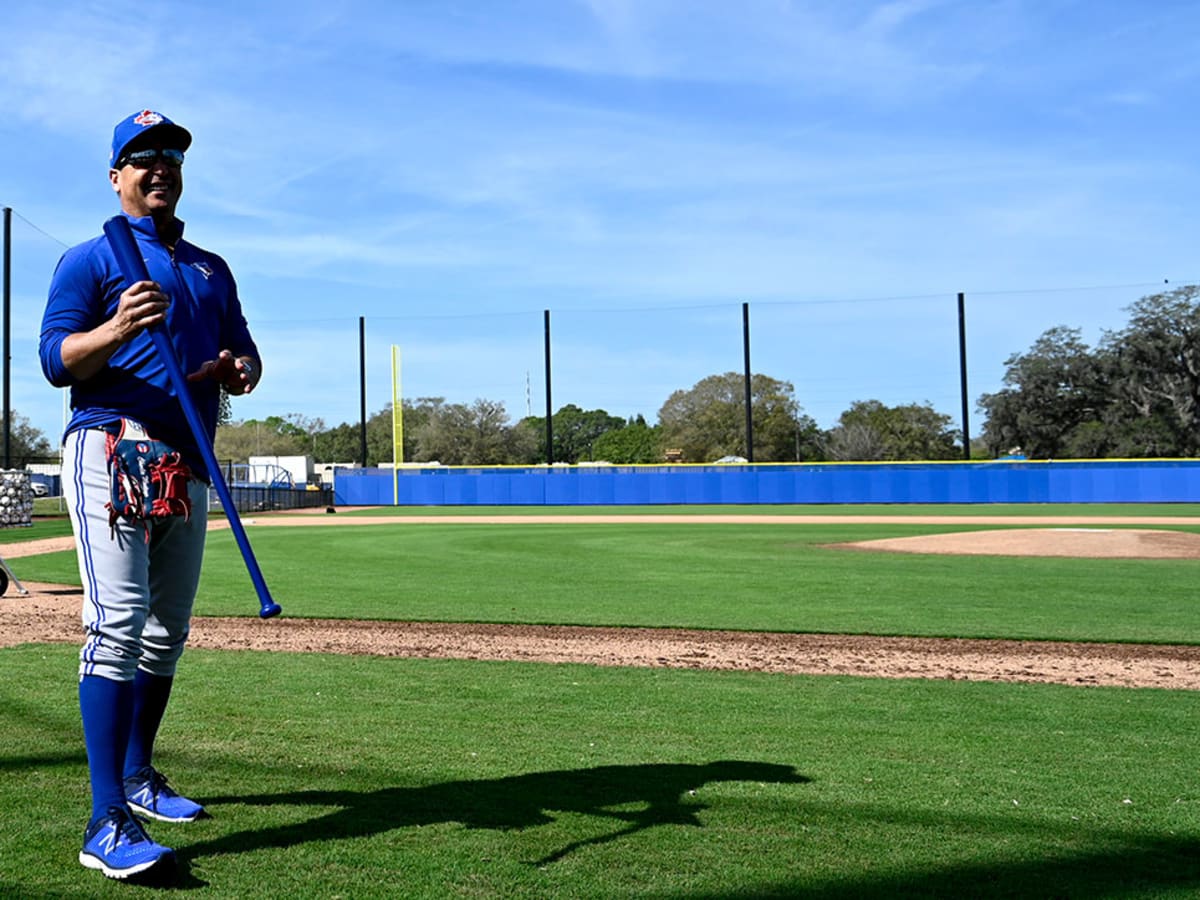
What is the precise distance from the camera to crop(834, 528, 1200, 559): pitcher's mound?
1731cm

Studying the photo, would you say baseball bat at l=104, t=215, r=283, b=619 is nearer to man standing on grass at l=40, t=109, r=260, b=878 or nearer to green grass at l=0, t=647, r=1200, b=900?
man standing on grass at l=40, t=109, r=260, b=878

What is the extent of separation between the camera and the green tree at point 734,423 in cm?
8938

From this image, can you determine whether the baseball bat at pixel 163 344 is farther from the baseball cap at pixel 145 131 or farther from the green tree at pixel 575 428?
the green tree at pixel 575 428

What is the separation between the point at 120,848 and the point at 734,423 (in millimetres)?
88635

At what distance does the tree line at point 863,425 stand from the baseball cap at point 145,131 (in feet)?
105

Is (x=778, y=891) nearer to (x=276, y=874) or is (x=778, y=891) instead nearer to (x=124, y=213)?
(x=276, y=874)

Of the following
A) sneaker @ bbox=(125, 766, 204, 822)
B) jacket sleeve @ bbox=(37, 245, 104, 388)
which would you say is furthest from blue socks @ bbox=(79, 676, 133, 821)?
jacket sleeve @ bbox=(37, 245, 104, 388)

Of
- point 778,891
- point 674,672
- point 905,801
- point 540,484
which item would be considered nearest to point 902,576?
point 674,672

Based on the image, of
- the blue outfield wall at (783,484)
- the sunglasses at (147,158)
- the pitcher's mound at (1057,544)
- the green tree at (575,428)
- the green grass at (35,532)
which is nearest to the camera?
the sunglasses at (147,158)

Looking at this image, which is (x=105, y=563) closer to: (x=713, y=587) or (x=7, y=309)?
(x=713, y=587)

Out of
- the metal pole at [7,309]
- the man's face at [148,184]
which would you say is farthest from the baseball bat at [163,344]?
the metal pole at [7,309]

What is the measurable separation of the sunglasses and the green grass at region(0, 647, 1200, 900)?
213 centimetres

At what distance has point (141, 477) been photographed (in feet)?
11.2

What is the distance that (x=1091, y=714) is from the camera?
19.1 feet
